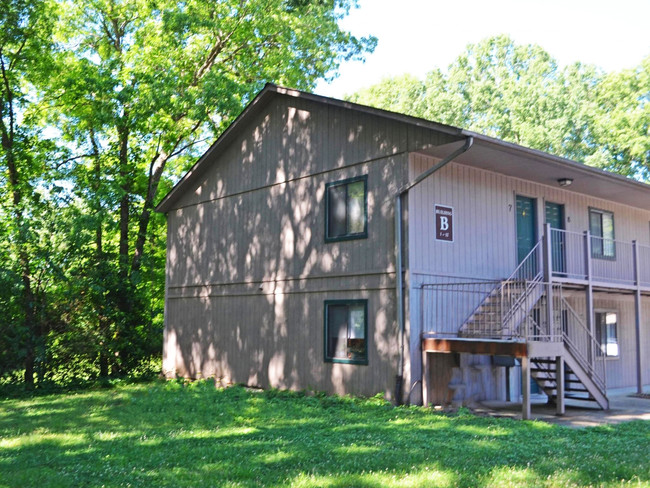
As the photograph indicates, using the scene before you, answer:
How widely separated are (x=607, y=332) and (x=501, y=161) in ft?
25.3

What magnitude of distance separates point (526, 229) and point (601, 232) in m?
3.96

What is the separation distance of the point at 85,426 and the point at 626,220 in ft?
52.3

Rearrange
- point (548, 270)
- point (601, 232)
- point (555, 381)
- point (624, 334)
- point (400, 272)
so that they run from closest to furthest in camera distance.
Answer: point (400, 272)
point (555, 381)
point (548, 270)
point (601, 232)
point (624, 334)

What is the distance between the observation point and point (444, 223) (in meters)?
14.3

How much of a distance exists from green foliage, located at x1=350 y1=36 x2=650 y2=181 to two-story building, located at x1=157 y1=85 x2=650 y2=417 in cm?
1830

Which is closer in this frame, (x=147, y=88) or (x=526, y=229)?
(x=526, y=229)

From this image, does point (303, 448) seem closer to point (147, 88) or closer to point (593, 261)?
point (593, 261)

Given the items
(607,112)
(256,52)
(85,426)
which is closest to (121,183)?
(256,52)

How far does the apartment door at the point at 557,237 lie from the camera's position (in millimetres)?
16812

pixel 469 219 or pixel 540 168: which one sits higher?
pixel 540 168

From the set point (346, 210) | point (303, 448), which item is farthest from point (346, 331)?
point (303, 448)

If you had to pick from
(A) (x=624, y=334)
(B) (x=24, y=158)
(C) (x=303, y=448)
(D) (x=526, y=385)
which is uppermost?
(B) (x=24, y=158)

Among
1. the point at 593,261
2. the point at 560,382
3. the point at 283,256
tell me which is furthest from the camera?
the point at 593,261

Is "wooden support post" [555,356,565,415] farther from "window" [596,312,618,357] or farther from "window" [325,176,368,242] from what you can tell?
"window" [596,312,618,357]
